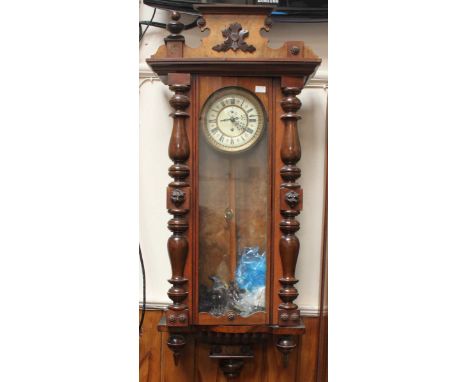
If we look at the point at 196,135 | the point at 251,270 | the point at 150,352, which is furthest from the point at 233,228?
the point at 150,352

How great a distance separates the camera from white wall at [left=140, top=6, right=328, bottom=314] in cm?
140

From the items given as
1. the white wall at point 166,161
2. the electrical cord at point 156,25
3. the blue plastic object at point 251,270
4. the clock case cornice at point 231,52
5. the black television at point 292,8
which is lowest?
the blue plastic object at point 251,270

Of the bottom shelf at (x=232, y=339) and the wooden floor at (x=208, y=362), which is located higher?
the bottom shelf at (x=232, y=339)

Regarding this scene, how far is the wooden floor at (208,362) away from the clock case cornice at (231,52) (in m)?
0.71

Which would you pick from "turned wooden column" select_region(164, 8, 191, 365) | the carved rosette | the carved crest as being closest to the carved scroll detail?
"turned wooden column" select_region(164, 8, 191, 365)

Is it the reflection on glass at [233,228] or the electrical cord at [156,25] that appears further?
the electrical cord at [156,25]

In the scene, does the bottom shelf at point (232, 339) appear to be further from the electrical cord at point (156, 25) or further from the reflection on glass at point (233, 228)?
the electrical cord at point (156, 25)

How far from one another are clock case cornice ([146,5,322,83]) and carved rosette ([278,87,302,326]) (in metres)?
0.08

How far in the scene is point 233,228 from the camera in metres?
1.25

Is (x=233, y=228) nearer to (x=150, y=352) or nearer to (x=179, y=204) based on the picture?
(x=179, y=204)

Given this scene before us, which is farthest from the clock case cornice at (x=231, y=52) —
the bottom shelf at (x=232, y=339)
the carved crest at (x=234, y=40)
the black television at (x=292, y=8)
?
the bottom shelf at (x=232, y=339)

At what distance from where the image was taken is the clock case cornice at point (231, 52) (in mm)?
1213

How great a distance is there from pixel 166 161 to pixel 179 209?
238 mm

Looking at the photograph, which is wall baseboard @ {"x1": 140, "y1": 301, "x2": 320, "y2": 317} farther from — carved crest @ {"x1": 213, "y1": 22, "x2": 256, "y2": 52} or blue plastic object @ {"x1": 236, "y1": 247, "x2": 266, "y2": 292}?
carved crest @ {"x1": 213, "y1": 22, "x2": 256, "y2": 52}
